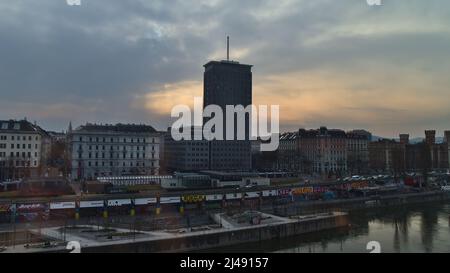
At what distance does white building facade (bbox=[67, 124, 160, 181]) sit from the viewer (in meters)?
42.8

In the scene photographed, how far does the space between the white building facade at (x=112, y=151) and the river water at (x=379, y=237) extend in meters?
24.1

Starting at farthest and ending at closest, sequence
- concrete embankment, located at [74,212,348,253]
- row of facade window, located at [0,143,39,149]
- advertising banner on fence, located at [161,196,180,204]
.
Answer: row of facade window, located at [0,143,39,149] < advertising banner on fence, located at [161,196,180,204] < concrete embankment, located at [74,212,348,253]

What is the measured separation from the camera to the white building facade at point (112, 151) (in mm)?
42812

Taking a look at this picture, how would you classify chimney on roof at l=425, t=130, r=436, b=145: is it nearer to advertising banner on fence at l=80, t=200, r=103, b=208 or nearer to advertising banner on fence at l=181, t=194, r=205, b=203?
advertising banner on fence at l=181, t=194, r=205, b=203

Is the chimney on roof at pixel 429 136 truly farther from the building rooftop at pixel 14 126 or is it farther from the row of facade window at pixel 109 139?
the building rooftop at pixel 14 126

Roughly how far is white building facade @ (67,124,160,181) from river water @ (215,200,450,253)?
79.0 feet

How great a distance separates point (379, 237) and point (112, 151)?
30.2 metres

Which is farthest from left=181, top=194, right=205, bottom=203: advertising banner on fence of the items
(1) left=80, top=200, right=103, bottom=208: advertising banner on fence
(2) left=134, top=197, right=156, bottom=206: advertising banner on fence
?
(1) left=80, top=200, right=103, bottom=208: advertising banner on fence

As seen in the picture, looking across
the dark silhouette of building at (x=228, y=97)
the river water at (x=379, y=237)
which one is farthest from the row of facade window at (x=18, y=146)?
the dark silhouette of building at (x=228, y=97)

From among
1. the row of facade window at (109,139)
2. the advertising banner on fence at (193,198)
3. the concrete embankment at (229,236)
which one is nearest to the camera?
the concrete embankment at (229,236)

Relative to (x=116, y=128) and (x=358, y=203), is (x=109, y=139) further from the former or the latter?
(x=358, y=203)

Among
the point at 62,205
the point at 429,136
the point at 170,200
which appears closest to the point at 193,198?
the point at 170,200

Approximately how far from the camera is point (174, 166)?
65.7 meters
